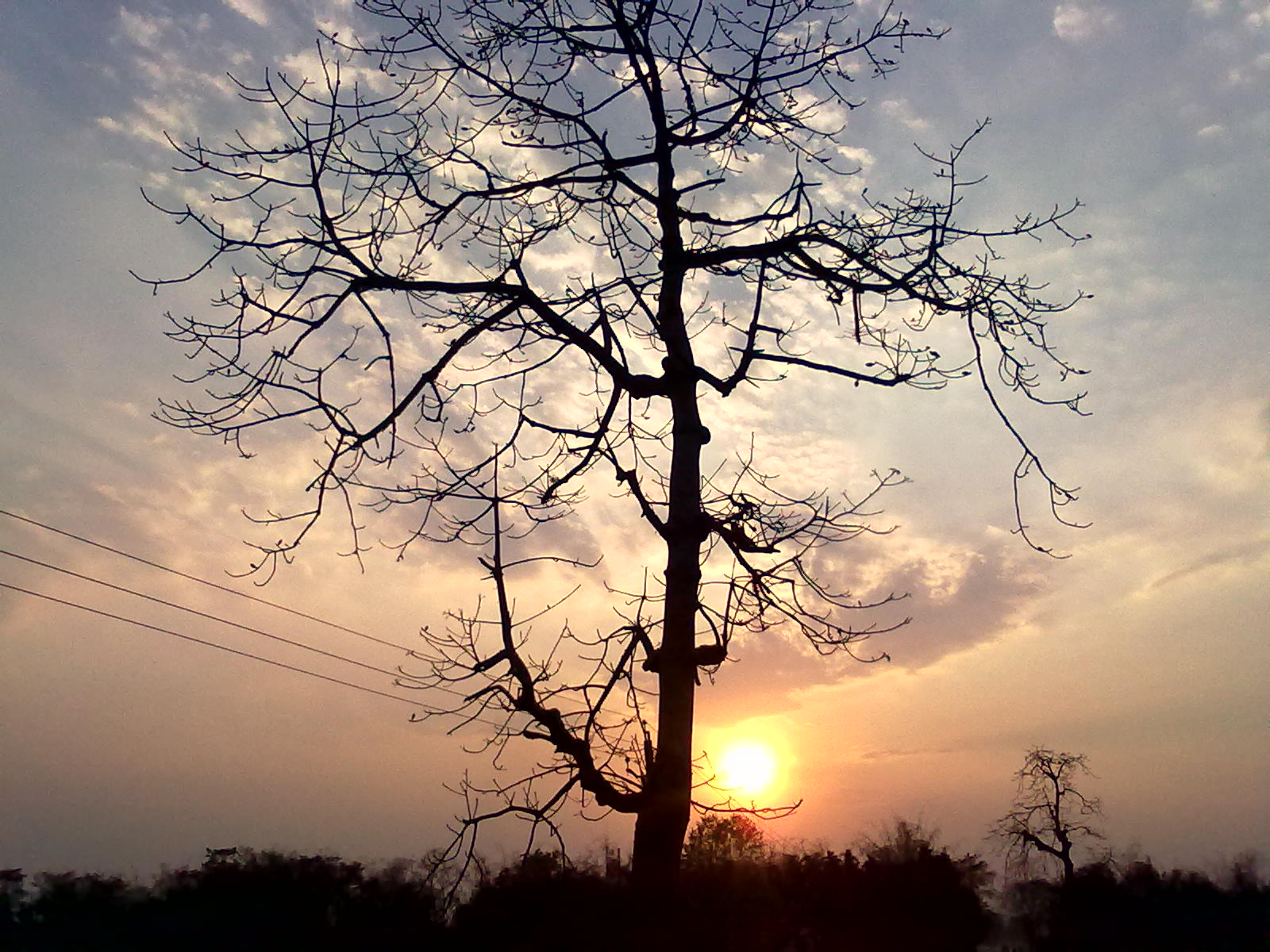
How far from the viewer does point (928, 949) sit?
241 inches

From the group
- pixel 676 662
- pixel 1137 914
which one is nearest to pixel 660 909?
pixel 676 662

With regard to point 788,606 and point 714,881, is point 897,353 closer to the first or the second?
point 788,606

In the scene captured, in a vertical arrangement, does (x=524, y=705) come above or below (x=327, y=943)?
above

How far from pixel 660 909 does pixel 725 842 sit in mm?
1516

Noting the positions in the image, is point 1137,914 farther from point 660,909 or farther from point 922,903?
point 660,909

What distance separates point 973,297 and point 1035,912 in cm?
449

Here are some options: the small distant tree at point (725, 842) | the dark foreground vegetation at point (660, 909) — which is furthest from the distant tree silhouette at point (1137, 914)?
the small distant tree at point (725, 842)

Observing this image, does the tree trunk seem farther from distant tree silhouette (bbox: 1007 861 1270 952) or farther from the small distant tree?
distant tree silhouette (bbox: 1007 861 1270 952)

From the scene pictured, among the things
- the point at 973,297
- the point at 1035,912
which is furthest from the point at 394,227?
the point at 1035,912

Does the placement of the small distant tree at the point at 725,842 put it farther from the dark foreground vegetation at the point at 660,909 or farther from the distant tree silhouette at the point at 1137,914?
the distant tree silhouette at the point at 1137,914

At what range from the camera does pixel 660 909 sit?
538 cm

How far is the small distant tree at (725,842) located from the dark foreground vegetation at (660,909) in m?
0.02

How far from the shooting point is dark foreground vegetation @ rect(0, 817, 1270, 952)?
18.7 ft

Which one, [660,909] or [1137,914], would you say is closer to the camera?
[660,909]
